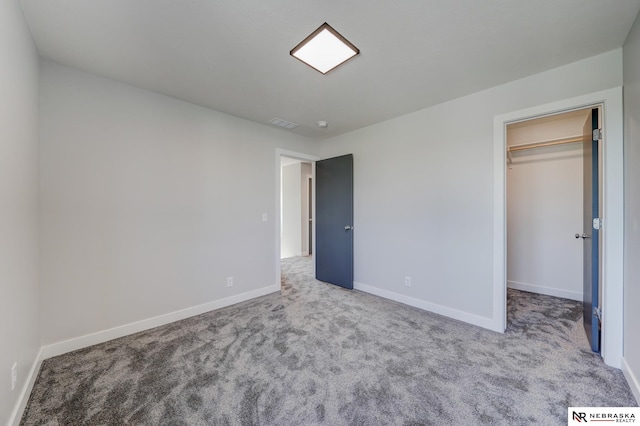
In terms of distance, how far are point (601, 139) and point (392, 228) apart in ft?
6.70

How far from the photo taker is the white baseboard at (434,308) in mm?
2549

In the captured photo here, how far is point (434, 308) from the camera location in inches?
116

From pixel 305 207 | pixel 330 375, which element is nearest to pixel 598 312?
pixel 330 375

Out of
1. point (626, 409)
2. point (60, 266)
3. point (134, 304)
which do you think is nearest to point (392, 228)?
point (626, 409)

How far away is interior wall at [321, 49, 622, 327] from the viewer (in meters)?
2.32

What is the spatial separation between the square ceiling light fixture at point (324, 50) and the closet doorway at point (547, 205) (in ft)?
8.72

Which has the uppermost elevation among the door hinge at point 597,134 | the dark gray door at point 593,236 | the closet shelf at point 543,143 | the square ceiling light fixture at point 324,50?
the square ceiling light fixture at point 324,50

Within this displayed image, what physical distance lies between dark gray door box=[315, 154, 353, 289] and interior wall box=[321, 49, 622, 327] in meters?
0.13

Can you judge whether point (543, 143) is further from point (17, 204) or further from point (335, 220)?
point (17, 204)

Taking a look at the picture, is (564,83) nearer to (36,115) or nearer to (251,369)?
(251,369)

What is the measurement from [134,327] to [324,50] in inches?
121

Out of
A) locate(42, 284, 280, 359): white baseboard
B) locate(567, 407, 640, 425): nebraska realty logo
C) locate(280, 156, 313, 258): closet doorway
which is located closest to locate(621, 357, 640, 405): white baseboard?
locate(567, 407, 640, 425): nebraska realty logo

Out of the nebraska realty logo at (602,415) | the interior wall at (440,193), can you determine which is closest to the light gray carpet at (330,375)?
the nebraska realty logo at (602,415)

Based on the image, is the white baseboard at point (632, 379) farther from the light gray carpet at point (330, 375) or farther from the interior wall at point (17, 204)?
the interior wall at point (17, 204)
